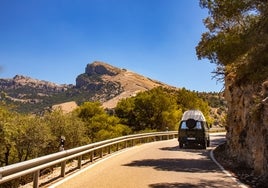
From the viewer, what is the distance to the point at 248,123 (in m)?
15.9

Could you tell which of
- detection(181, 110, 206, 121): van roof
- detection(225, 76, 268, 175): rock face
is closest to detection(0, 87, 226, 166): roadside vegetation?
detection(181, 110, 206, 121): van roof

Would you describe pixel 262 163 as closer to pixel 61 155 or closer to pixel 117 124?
pixel 61 155

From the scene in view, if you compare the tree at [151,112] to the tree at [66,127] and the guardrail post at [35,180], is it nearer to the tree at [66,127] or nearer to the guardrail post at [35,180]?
the tree at [66,127]

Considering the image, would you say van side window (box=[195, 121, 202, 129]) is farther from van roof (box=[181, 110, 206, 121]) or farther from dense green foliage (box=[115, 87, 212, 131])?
dense green foliage (box=[115, 87, 212, 131])

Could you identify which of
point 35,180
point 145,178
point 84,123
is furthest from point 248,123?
point 84,123

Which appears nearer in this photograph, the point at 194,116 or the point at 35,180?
the point at 35,180

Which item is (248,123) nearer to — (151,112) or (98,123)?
(98,123)

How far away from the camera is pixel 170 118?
6619cm

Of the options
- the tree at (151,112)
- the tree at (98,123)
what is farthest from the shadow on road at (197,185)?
the tree at (151,112)

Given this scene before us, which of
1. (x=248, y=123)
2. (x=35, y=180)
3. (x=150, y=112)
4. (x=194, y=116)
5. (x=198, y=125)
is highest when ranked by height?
(x=150, y=112)

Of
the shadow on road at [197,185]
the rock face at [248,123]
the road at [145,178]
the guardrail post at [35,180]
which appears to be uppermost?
the rock face at [248,123]

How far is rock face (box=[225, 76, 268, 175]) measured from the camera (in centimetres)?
1258

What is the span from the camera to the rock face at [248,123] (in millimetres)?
12578

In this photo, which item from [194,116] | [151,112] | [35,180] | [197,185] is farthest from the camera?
[151,112]
